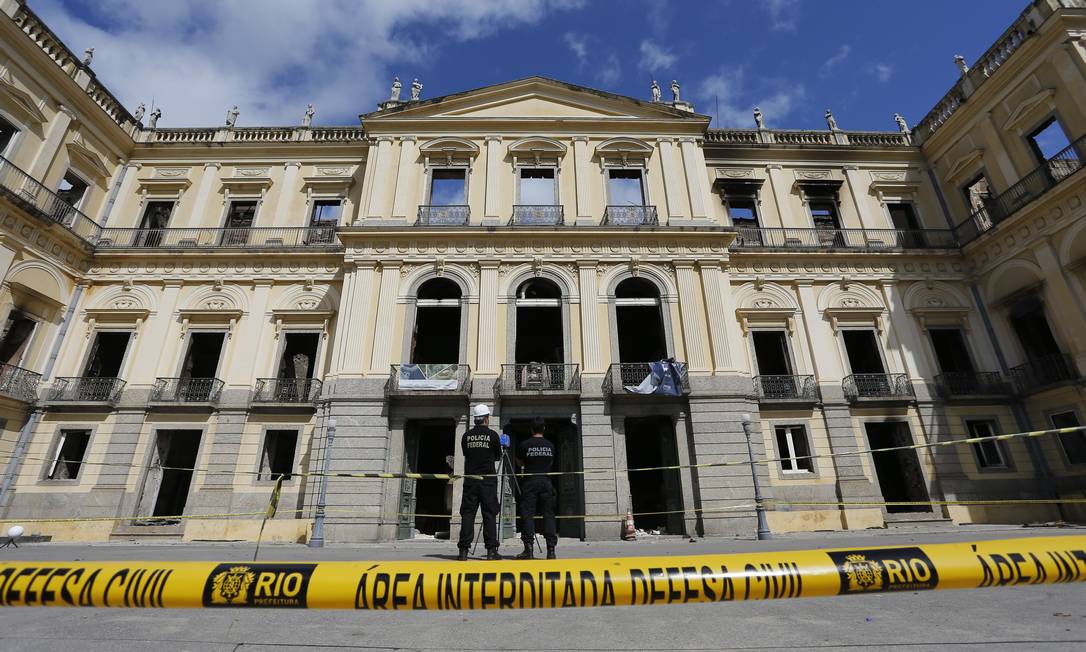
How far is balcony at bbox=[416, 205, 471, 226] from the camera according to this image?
621 inches

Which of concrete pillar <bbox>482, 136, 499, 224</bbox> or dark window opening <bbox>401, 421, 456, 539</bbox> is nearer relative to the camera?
dark window opening <bbox>401, 421, 456, 539</bbox>

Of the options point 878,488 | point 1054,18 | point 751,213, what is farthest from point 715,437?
point 1054,18

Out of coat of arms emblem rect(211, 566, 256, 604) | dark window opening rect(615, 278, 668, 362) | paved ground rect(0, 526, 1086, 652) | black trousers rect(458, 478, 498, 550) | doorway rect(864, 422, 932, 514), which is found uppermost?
dark window opening rect(615, 278, 668, 362)

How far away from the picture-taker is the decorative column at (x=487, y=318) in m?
13.8

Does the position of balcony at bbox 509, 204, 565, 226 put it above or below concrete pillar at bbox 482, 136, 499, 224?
below

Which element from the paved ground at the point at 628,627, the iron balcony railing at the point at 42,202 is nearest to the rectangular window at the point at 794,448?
the paved ground at the point at 628,627

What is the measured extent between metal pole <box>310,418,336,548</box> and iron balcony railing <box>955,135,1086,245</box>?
20.6 metres

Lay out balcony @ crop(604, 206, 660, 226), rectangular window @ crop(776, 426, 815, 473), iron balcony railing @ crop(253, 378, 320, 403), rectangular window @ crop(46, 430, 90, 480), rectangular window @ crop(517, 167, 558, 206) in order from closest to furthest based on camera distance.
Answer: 1. rectangular window @ crop(46, 430, 90, 480)
2. rectangular window @ crop(776, 426, 815, 473)
3. iron balcony railing @ crop(253, 378, 320, 403)
4. balcony @ crop(604, 206, 660, 226)
5. rectangular window @ crop(517, 167, 558, 206)

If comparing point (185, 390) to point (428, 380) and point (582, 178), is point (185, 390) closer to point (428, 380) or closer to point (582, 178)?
point (428, 380)

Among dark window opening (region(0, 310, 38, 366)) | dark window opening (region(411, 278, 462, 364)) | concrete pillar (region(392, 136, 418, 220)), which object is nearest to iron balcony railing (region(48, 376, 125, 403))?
dark window opening (region(0, 310, 38, 366))

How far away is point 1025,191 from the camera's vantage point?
49.1 feet

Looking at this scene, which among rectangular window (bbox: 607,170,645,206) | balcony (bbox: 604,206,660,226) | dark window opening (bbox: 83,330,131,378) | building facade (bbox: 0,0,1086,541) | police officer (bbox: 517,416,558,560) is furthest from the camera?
rectangular window (bbox: 607,170,645,206)

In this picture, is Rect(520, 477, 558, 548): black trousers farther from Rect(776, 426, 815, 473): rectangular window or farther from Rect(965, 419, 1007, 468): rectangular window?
Rect(965, 419, 1007, 468): rectangular window

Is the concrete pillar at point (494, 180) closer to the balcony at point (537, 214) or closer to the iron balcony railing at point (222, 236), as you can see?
the balcony at point (537, 214)
